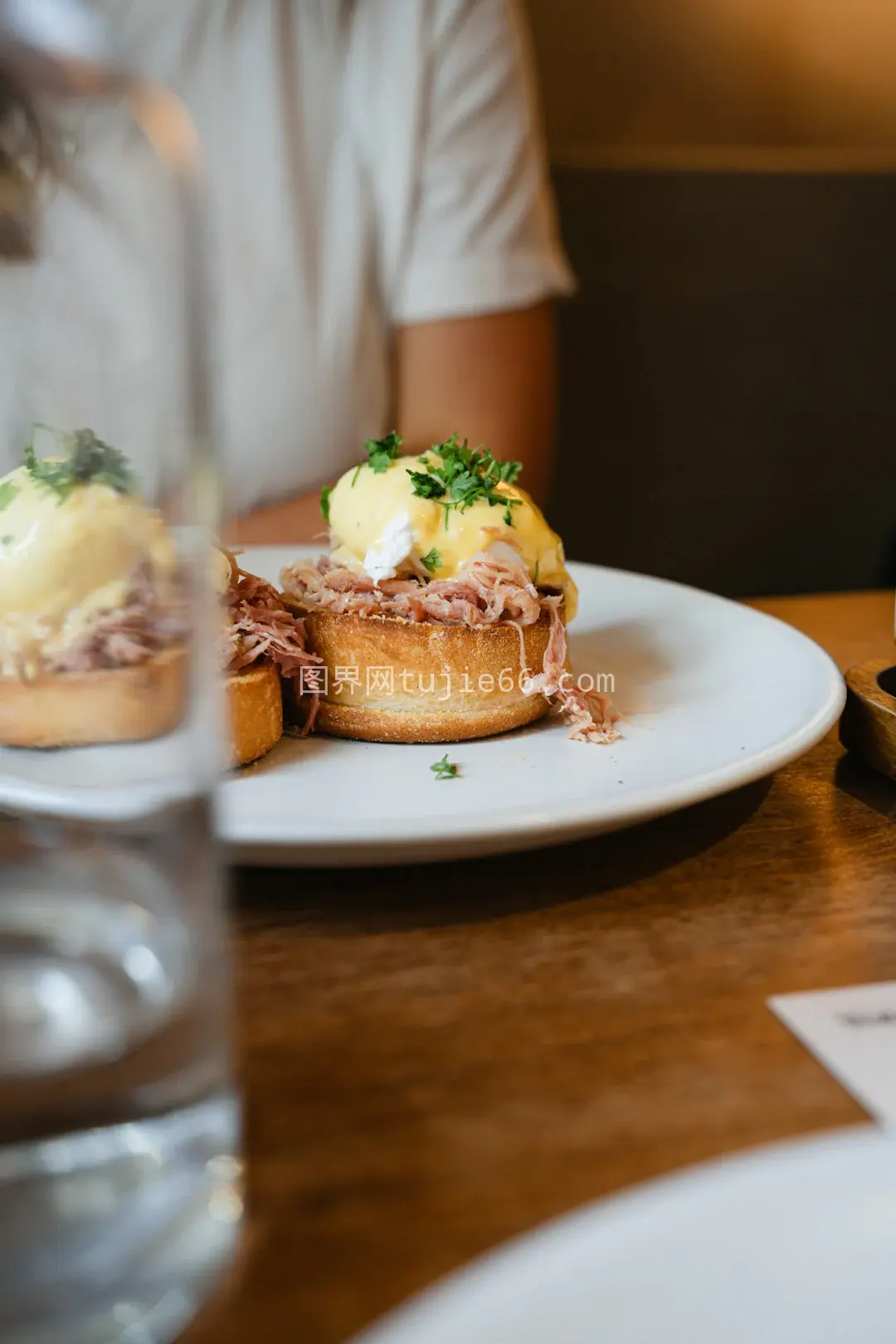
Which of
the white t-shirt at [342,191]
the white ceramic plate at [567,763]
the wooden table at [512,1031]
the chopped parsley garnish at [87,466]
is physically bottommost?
the wooden table at [512,1031]

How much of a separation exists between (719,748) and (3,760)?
1.77 ft

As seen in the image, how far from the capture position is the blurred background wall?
3.03m

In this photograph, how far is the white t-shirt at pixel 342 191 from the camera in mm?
2150

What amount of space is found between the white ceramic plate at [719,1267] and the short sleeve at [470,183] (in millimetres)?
2057

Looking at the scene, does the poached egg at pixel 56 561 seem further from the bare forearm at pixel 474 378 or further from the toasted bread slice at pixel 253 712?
the bare forearm at pixel 474 378

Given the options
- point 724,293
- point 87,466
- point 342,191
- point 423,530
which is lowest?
point 423,530

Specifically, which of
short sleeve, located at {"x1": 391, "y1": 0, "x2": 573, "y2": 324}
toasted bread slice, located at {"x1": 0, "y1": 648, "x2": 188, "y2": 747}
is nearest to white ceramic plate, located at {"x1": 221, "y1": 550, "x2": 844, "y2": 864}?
toasted bread slice, located at {"x1": 0, "y1": 648, "x2": 188, "y2": 747}

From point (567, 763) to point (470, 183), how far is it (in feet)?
5.45

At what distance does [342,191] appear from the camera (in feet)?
7.48

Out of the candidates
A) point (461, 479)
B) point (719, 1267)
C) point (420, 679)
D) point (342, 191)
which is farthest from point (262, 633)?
point (342, 191)

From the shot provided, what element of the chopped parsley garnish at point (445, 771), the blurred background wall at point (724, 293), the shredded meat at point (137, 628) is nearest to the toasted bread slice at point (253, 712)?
the chopped parsley garnish at point (445, 771)

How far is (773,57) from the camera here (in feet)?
11.4

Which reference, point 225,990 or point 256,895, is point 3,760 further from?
point 225,990

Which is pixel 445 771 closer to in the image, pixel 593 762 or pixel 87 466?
pixel 593 762
